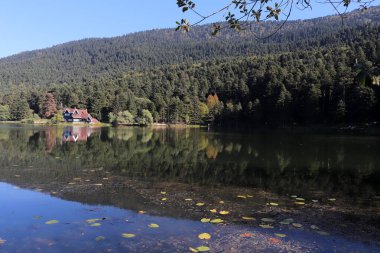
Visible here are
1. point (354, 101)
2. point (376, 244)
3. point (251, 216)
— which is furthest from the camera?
point (354, 101)

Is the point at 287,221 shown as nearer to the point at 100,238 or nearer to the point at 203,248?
the point at 203,248

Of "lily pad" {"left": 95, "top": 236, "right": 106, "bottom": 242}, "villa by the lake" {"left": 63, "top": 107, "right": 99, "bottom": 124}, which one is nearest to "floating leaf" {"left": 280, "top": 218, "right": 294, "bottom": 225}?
"lily pad" {"left": 95, "top": 236, "right": 106, "bottom": 242}

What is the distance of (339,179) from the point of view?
1956cm

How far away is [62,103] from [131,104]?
3940cm

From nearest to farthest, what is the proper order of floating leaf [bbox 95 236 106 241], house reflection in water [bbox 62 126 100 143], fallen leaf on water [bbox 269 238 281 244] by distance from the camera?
floating leaf [bbox 95 236 106 241]
fallen leaf on water [bbox 269 238 281 244]
house reflection in water [bbox 62 126 100 143]

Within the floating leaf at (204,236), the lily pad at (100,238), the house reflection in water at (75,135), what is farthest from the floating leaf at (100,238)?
the house reflection in water at (75,135)

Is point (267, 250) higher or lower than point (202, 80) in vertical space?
lower

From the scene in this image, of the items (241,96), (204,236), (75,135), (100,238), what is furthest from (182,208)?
(241,96)

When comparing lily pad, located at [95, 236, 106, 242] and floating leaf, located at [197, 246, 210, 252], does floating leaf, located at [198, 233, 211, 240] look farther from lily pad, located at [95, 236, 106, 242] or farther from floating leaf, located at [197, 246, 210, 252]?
lily pad, located at [95, 236, 106, 242]

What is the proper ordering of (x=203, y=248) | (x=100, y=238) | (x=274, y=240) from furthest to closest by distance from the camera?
Answer: (x=274, y=240) < (x=100, y=238) < (x=203, y=248)

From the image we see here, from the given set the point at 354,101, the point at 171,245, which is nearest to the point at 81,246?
the point at 171,245

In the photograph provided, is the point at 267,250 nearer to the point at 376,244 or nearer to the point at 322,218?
the point at 376,244

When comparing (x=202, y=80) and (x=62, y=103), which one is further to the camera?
(x=202, y=80)

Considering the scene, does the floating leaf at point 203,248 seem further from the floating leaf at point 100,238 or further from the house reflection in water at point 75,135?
the house reflection in water at point 75,135
